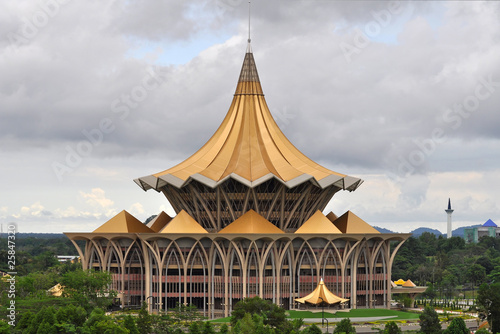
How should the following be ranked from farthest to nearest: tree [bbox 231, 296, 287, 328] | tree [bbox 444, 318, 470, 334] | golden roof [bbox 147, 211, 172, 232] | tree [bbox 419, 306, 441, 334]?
1. golden roof [bbox 147, 211, 172, 232]
2. tree [bbox 419, 306, 441, 334]
3. tree [bbox 231, 296, 287, 328]
4. tree [bbox 444, 318, 470, 334]

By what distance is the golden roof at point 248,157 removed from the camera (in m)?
93.1

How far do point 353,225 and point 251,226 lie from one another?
11313 millimetres

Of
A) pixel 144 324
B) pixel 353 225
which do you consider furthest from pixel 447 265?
pixel 144 324

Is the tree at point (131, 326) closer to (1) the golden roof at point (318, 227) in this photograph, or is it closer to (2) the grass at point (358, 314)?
(2) the grass at point (358, 314)

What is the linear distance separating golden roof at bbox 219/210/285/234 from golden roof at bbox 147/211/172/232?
1303 cm

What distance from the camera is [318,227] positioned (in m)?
90.5

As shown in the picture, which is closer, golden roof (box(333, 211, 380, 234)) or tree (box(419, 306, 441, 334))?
tree (box(419, 306, 441, 334))

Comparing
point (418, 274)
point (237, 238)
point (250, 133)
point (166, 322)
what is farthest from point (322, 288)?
point (418, 274)

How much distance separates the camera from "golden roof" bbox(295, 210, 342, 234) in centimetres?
9006

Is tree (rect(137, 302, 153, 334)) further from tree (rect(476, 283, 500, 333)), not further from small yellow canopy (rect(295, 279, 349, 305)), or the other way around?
tree (rect(476, 283, 500, 333))

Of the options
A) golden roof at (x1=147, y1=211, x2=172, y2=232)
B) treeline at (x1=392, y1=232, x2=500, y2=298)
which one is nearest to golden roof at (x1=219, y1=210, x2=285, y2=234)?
golden roof at (x1=147, y1=211, x2=172, y2=232)

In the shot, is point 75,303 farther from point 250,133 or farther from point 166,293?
point 250,133

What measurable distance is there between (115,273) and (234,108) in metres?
22.7

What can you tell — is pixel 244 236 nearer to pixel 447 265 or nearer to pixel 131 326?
pixel 131 326
